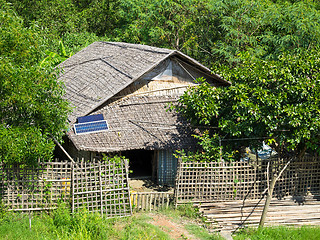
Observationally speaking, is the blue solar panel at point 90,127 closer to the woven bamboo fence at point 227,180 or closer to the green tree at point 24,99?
the green tree at point 24,99

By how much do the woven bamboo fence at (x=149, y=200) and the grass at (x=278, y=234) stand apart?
2.03m

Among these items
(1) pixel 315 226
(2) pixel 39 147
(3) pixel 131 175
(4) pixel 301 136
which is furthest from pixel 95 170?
(1) pixel 315 226

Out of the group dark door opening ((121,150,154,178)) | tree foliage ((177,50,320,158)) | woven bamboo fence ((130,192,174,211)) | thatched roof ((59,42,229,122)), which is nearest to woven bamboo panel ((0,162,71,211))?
woven bamboo fence ((130,192,174,211))

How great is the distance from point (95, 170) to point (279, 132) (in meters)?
5.12

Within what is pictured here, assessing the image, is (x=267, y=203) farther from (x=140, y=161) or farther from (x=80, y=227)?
(x=140, y=161)

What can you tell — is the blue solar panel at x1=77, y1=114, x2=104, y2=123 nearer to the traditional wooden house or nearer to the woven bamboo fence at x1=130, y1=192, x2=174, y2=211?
the traditional wooden house

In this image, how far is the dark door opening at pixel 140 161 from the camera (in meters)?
14.4

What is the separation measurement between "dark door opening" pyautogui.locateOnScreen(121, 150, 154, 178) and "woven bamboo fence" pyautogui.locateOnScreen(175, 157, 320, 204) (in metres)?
3.98

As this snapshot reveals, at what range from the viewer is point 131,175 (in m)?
13.8

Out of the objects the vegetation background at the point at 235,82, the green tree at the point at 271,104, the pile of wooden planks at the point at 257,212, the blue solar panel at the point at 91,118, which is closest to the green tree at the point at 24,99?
the vegetation background at the point at 235,82

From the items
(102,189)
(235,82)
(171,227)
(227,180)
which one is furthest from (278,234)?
(102,189)

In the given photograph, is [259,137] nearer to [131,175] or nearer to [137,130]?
[137,130]

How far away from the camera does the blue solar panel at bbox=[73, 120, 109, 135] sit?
39.5 feet

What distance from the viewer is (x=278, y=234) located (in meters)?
9.95
